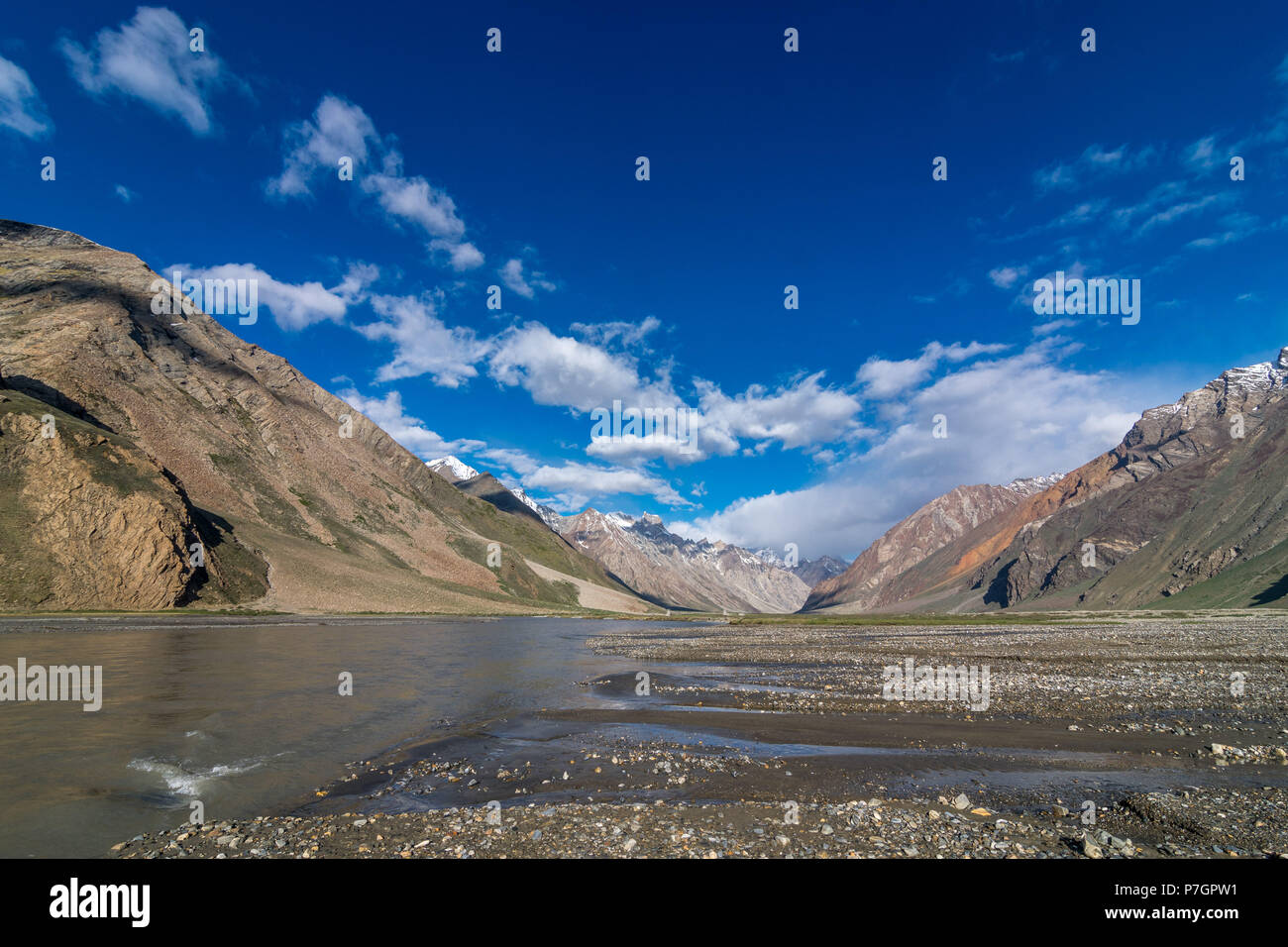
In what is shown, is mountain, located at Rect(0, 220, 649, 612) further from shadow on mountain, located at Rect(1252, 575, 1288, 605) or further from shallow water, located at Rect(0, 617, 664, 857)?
shadow on mountain, located at Rect(1252, 575, 1288, 605)

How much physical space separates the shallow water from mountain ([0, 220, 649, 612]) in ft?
133

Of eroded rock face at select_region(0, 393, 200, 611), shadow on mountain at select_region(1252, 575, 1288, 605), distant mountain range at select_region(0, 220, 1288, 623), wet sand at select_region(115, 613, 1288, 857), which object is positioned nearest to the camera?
wet sand at select_region(115, 613, 1288, 857)

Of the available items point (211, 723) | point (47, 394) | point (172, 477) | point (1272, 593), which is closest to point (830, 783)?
point (211, 723)

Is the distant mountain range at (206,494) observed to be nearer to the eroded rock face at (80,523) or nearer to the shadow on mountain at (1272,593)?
the eroded rock face at (80,523)

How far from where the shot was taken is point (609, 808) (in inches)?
451

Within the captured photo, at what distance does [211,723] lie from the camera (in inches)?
741

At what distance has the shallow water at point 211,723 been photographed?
449 inches

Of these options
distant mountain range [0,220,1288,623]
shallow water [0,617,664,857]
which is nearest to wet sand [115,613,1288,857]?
shallow water [0,617,664,857]

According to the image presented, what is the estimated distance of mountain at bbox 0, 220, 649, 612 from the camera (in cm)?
7694

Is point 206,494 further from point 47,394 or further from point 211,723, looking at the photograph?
point 211,723

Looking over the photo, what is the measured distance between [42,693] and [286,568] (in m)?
100
